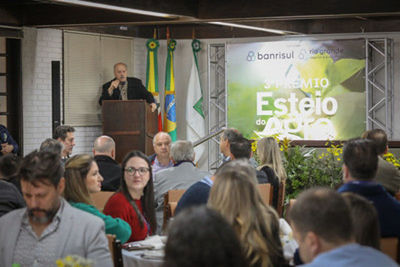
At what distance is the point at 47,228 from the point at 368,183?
1.77m

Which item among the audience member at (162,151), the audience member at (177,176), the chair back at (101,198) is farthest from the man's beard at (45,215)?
the audience member at (162,151)

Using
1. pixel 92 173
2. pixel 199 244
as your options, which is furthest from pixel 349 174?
pixel 199 244

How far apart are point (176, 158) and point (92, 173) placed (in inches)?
103

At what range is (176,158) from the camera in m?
6.65

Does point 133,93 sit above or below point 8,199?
above

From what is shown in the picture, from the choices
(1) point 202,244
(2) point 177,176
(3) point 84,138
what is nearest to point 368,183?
(1) point 202,244

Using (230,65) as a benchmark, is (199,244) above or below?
below

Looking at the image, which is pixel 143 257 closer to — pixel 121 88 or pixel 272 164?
pixel 272 164

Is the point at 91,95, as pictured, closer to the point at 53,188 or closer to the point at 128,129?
the point at 128,129

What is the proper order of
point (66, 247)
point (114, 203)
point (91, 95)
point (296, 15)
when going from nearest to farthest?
point (66, 247)
point (114, 203)
point (296, 15)
point (91, 95)

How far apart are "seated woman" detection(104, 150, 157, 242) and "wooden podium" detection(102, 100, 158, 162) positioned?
556cm

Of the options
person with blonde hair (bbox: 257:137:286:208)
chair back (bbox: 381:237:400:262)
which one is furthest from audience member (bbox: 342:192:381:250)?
person with blonde hair (bbox: 257:137:286:208)

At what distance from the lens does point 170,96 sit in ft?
41.3

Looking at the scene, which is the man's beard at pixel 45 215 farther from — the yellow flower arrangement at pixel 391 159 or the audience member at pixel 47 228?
the yellow flower arrangement at pixel 391 159
